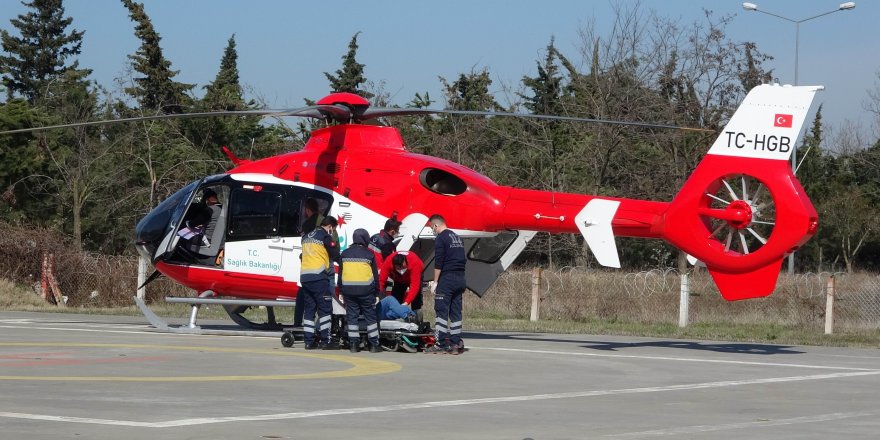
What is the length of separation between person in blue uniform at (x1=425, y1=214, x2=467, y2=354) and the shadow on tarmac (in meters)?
3.08

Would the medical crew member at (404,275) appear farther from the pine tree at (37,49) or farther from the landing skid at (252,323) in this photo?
the pine tree at (37,49)

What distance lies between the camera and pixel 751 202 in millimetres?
18156

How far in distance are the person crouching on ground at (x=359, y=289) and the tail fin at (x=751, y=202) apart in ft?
16.1

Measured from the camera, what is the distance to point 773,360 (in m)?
18.0

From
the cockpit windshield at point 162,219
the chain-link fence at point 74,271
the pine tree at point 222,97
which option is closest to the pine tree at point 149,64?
the pine tree at point 222,97

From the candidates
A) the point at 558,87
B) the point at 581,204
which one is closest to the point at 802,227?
the point at 581,204

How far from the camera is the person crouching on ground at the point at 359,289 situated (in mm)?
17516

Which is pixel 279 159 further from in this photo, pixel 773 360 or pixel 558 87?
pixel 558 87

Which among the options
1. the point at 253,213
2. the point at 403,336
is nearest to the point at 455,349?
the point at 403,336

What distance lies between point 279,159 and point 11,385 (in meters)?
9.70

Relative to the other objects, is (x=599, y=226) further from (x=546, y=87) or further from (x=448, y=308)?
(x=546, y=87)

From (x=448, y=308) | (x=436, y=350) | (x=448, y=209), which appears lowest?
(x=436, y=350)

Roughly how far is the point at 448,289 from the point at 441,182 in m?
3.08

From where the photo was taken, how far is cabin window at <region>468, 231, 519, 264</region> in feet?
69.7
